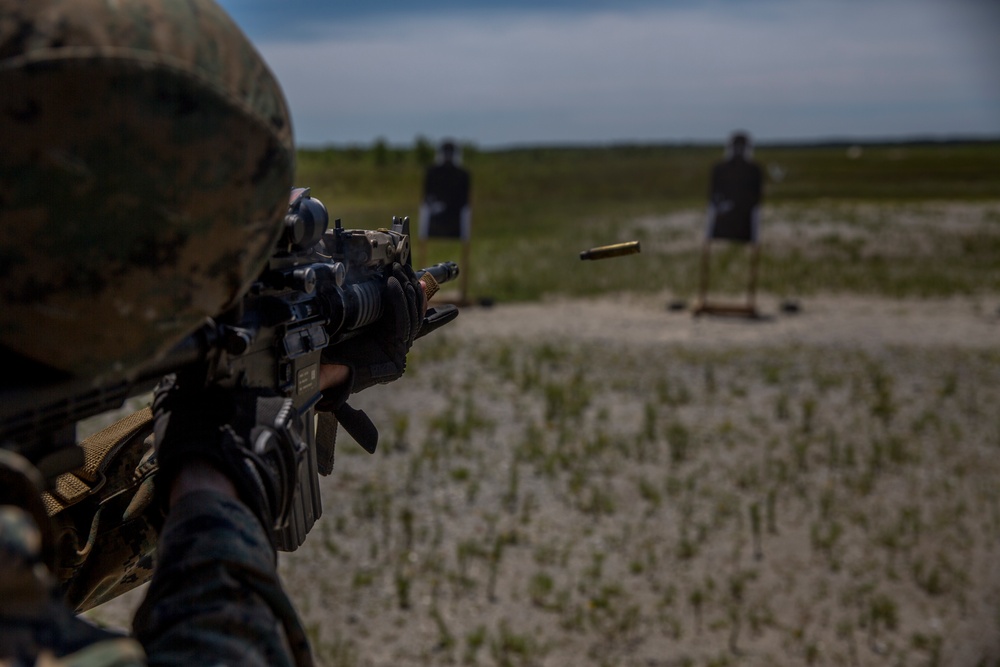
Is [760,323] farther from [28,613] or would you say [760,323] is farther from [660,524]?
[28,613]

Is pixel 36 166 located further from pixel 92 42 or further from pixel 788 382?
pixel 788 382

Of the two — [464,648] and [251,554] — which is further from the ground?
[251,554]

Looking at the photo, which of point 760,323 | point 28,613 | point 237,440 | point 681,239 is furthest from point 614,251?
point 681,239

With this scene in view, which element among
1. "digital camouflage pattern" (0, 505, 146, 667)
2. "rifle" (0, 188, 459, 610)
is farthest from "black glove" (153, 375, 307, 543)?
"digital camouflage pattern" (0, 505, 146, 667)

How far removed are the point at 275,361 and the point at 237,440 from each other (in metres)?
0.28

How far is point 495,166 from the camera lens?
189ft

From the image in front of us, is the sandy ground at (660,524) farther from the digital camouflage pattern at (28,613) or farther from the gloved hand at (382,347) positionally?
the digital camouflage pattern at (28,613)

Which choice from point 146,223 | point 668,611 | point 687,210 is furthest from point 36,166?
point 687,210

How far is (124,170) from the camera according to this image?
101cm

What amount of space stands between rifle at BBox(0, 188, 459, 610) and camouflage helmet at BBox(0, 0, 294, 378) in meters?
0.07

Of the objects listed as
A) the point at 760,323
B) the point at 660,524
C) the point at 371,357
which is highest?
the point at 371,357

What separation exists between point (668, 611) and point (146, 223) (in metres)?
4.04

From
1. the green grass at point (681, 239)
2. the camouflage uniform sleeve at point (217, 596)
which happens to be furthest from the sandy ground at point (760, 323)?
the camouflage uniform sleeve at point (217, 596)

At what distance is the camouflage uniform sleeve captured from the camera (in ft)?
3.43
